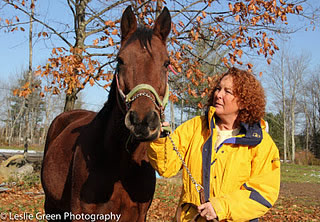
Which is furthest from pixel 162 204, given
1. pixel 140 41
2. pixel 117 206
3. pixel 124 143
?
pixel 140 41

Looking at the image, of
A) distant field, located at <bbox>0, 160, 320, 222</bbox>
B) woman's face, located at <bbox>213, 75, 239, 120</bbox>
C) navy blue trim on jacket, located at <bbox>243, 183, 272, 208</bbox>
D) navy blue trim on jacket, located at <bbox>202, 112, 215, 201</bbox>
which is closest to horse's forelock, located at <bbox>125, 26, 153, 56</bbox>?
woman's face, located at <bbox>213, 75, 239, 120</bbox>

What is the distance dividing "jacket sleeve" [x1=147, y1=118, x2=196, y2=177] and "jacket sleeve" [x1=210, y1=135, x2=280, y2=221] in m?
0.40

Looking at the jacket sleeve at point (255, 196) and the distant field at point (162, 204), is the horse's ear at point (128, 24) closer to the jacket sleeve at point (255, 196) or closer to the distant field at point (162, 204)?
the jacket sleeve at point (255, 196)

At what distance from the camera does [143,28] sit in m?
2.29

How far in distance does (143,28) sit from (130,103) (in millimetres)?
745

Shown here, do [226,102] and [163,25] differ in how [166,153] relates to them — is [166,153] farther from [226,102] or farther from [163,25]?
[163,25]

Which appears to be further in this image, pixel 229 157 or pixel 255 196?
pixel 229 157

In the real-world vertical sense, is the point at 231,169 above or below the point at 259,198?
above

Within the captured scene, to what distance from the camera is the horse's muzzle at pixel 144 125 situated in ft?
5.56

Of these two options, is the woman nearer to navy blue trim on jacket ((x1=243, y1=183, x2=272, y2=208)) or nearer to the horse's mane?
navy blue trim on jacket ((x1=243, y1=183, x2=272, y2=208))

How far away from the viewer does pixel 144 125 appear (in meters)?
1.70

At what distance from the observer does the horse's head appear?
173 cm

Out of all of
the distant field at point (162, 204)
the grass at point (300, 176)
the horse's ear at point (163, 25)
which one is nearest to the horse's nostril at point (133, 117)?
the horse's ear at point (163, 25)

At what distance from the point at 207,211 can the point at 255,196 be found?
354mm
